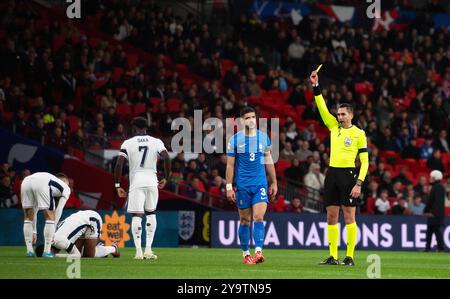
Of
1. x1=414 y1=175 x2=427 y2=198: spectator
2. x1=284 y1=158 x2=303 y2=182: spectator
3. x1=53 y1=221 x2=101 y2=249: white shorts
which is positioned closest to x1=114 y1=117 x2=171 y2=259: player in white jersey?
x1=53 y1=221 x2=101 y2=249: white shorts

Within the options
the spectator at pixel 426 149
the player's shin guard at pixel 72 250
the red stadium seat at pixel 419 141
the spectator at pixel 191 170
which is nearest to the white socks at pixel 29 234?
the player's shin guard at pixel 72 250

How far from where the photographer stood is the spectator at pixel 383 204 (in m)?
30.1

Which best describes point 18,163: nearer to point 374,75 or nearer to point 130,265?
point 130,265

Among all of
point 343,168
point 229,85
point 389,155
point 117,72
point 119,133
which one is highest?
point 117,72

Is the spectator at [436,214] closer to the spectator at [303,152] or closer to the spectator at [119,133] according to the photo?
the spectator at [303,152]

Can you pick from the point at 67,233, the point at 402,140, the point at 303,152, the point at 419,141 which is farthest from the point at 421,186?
the point at 67,233

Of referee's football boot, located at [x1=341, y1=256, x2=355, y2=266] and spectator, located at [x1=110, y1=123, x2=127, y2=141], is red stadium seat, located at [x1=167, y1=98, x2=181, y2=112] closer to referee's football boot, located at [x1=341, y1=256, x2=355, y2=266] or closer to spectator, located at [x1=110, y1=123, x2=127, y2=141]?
spectator, located at [x1=110, y1=123, x2=127, y2=141]

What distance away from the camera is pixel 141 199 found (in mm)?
18359

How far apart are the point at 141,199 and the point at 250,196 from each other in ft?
6.99

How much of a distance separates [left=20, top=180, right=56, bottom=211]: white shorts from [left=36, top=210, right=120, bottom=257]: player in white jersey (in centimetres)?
57

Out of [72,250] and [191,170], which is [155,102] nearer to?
[191,170]

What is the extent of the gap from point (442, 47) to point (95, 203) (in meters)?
18.0

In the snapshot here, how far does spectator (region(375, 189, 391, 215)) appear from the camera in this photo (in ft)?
98.7
